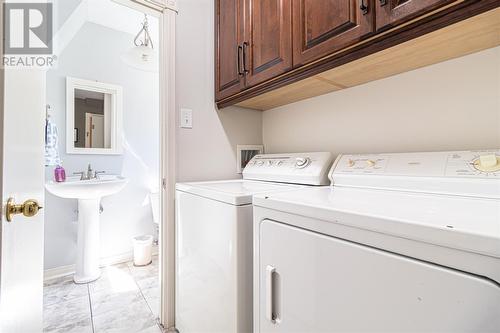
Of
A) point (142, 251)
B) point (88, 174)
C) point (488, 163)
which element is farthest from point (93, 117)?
point (488, 163)

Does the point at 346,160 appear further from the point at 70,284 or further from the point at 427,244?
the point at 70,284

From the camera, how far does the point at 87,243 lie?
216 centimetres

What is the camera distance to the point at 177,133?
5.07 ft

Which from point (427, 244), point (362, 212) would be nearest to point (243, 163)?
point (362, 212)

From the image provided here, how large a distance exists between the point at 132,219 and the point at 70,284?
0.77 meters

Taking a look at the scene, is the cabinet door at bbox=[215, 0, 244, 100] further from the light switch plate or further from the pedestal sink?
the pedestal sink

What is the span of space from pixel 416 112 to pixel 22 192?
1.59 m

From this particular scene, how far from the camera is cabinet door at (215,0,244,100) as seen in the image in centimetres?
145

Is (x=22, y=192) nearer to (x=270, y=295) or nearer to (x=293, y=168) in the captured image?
(x=270, y=295)

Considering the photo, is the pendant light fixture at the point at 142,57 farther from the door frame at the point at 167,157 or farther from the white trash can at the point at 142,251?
the white trash can at the point at 142,251

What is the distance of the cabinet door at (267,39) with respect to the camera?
115 centimetres

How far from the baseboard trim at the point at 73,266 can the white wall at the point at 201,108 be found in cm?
164

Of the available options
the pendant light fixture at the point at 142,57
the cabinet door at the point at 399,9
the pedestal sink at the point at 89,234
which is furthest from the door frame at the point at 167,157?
the cabinet door at the point at 399,9

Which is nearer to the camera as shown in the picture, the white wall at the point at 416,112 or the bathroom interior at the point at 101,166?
the white wall at the point at 416,112
